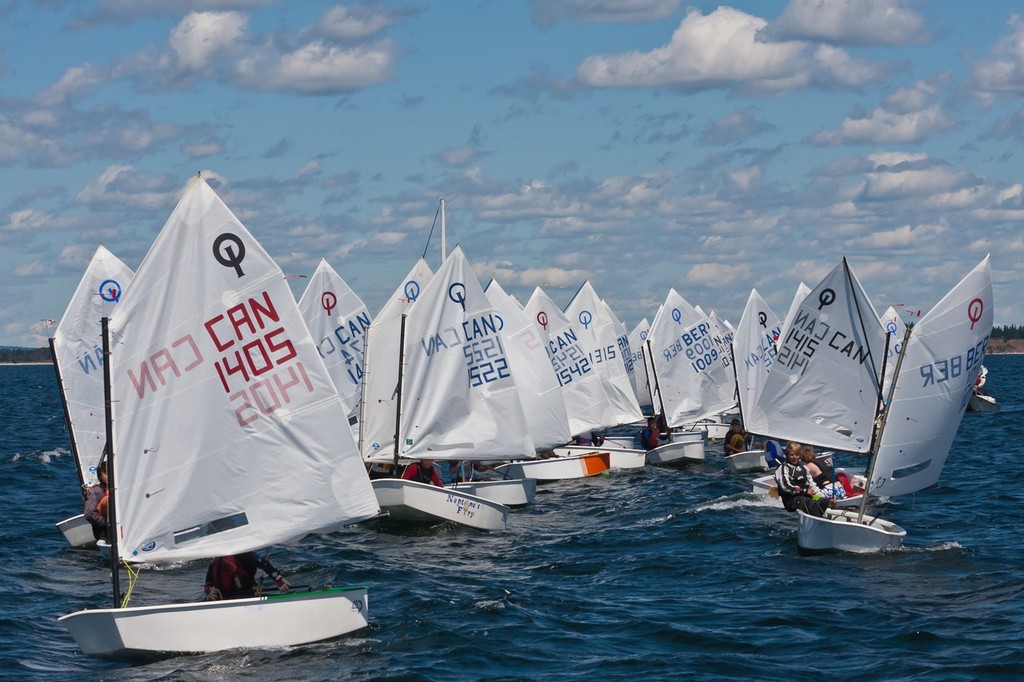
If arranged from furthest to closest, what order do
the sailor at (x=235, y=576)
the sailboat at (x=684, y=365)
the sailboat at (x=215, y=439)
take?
the sailboat at (x=684, y=365) < the sailor at (x=235, y=576) < the sailboat at (x=215, y=439)

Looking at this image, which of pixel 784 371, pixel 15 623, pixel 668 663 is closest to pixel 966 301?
pixel 784 371

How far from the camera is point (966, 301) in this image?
82.6 ft

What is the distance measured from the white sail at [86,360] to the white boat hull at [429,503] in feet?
20.8

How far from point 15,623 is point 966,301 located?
1811cm

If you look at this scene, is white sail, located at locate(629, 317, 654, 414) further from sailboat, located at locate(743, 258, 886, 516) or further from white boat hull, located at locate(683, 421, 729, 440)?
sailboat, located at locate(743, 258, 886, 516)

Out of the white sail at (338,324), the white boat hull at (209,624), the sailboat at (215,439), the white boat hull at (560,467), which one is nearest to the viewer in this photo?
the white boat hull at (209,624)

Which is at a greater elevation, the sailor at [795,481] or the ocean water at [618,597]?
the sailor at [795,481]

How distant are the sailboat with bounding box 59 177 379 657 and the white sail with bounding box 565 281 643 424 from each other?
3104 centimetres

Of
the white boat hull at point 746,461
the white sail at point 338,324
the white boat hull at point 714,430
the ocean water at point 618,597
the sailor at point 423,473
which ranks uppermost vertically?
the white sail at point 338,324

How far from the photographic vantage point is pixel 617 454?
144 feet

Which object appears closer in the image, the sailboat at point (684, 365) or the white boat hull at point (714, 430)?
the sailboat at point (684, 365)

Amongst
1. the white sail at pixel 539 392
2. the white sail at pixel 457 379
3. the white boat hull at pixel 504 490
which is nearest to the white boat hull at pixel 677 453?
the white sail at pixel 539 392

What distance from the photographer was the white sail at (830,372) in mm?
32875

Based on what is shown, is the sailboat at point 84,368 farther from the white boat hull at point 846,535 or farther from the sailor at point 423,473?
the white boat hull at point 846,535
